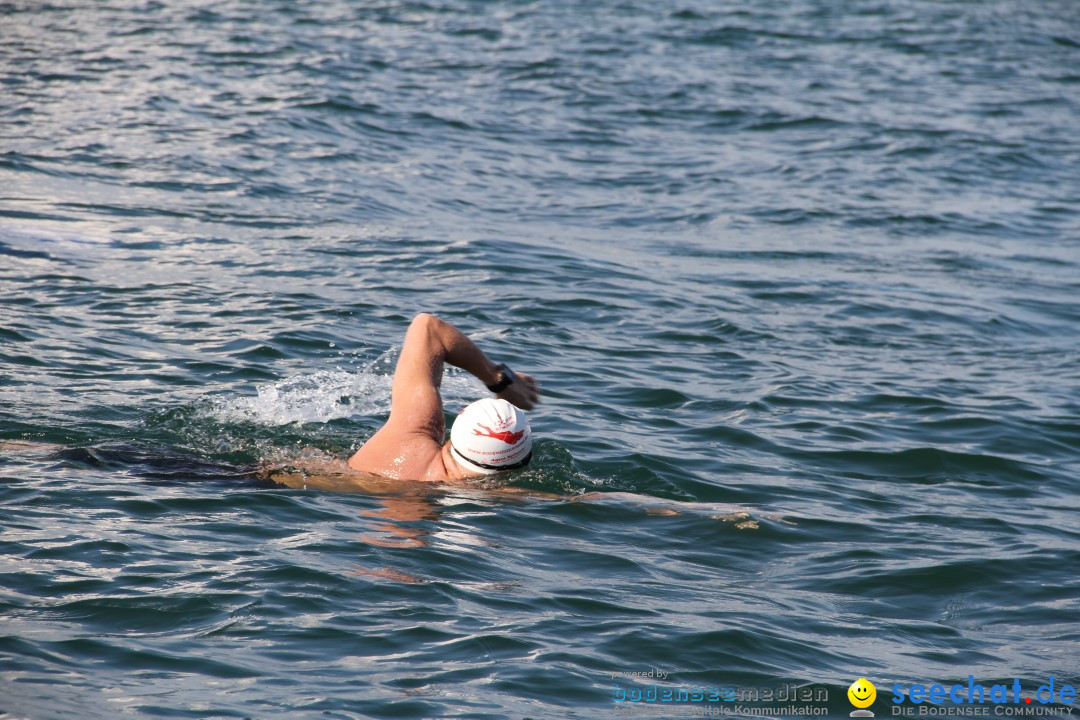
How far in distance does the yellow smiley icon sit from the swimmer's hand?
2895 millimetres

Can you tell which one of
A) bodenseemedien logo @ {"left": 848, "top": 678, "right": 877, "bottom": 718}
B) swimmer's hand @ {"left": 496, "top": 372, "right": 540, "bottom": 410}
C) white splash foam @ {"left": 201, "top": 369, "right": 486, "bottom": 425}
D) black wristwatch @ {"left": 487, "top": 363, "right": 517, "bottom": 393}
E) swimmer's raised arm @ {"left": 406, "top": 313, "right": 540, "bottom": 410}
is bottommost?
white splash foam @ {"left": 201, "top": 369, "right": 486, "bottom": 425}

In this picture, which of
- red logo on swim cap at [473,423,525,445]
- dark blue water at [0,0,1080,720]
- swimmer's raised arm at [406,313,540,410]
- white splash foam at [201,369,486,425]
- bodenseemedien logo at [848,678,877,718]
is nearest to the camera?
bodenseemedien logo at [848,678,877,718]

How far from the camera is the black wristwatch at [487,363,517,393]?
7734 millimetres

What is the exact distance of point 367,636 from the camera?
579cm

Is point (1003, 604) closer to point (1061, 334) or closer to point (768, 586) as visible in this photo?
point (768, 586)

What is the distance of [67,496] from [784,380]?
20.9 ft

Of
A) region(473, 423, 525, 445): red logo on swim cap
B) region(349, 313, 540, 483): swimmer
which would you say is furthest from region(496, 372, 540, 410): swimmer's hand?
region(473, 423, 525, 445): red logo on swim cap

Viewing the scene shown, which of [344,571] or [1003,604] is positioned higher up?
[344,571]

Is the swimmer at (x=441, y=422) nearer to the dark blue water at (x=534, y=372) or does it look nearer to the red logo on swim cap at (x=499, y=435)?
the red logo on swim cap at (x=499, y=435)

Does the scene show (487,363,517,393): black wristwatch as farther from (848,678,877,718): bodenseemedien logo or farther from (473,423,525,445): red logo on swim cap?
(848,678,877,718): bodenseemedien logo

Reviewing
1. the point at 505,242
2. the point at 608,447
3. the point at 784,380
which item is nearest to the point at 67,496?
the point at 608,447

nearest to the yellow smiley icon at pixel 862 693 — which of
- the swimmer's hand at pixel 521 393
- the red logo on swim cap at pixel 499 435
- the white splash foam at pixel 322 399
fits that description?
the red logo on swim cap at pixel 499 435

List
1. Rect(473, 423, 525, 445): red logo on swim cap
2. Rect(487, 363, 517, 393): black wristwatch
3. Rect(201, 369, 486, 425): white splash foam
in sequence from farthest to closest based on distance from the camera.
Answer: Rect(201, 369, 486, 425): white splash foam, Rect(487, 363, 517, 393): black wristwatch, Rect(473, 423, 525, 445): red logo on swim cap

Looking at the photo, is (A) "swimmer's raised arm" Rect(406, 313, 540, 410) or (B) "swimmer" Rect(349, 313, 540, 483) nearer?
(B) "swimmer" Rect(349, 313, 540, 483)
